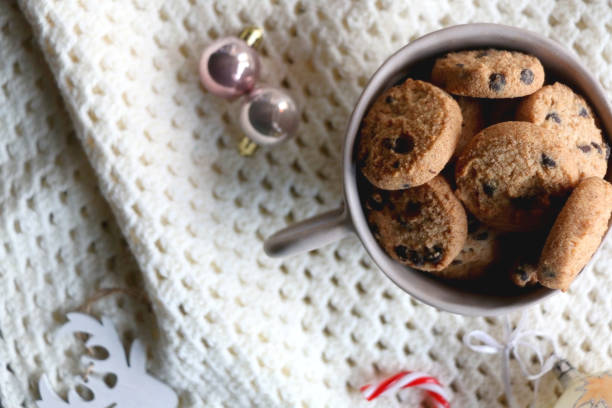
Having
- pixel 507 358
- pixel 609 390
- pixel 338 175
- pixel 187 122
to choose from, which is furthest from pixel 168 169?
pixel 609 390

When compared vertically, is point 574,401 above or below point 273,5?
below

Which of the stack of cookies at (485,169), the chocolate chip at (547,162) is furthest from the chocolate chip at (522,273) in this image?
the chocolate chip at (547,162)

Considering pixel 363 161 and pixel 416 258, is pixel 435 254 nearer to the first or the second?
pixel 416 258

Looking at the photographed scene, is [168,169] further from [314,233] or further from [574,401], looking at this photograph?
[574,401]

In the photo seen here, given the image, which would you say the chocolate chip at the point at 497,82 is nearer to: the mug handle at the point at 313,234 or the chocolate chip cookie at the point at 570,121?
the chocolate chip cookie at the point at 570,121

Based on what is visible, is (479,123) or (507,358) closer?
(479,123)

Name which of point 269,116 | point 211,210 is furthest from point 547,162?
point 211,210

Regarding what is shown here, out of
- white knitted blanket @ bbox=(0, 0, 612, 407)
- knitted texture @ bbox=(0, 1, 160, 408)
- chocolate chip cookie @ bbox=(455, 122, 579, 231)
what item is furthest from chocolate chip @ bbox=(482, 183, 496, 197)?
knitted texture @ bbox=(0, 1, 160, 408)

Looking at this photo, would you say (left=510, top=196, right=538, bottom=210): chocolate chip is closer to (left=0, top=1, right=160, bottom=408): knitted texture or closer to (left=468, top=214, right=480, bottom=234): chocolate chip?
(left=468, top=214, right=480, bottom=234): chocolate chip

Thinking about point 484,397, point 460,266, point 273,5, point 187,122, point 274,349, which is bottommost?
point 484,397
